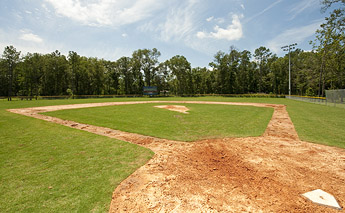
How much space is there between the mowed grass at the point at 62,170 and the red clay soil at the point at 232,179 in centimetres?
41

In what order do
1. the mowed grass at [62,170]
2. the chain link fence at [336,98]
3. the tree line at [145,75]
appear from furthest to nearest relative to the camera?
1. the tree line at [145,75]
2. the chain link fence at [336,98]
3. the mowed grass at [62,170]

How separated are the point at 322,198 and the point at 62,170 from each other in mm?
6175

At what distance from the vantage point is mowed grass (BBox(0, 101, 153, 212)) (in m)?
2.80

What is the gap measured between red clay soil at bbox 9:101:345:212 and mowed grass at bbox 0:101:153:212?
41 centimetres

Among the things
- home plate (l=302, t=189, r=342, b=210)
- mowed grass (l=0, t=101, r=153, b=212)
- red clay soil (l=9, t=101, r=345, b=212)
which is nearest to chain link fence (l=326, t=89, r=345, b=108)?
red clay soil (l=9, t=101, r=345, b=212)

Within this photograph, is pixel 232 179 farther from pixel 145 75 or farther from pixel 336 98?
pixel 145 75

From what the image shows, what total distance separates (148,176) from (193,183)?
1.20 metres

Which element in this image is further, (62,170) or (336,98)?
(336,98)

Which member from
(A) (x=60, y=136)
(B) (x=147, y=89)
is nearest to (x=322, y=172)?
(A) (x=60, y=136)

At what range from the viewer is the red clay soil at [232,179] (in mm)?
2842

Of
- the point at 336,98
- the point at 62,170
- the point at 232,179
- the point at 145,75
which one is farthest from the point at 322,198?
the point at 145,75

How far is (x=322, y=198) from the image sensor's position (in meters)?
3.03

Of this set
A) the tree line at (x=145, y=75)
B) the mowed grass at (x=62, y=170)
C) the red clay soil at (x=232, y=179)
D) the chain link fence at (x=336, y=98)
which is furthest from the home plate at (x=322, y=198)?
the tree line at (x=145, y=75)

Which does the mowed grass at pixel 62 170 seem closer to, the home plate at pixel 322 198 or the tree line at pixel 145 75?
the home plate at pixel 322 198
